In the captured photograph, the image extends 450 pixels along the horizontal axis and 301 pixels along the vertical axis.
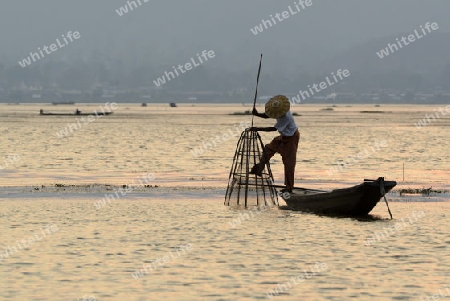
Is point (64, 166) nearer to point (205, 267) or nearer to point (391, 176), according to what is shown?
point (391, 176)

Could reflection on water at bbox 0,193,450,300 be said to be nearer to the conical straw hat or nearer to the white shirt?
the white shirt

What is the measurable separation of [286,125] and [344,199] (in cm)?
344

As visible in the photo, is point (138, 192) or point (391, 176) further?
point (391, 176)

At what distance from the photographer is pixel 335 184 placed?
42719mm

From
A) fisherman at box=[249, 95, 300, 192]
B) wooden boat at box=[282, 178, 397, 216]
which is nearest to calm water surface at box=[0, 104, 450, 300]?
wooden boat at box=[282, 178, 397, 216]

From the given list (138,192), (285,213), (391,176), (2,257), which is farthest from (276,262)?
(391,176)

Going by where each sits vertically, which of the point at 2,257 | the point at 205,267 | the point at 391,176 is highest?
the point at 2,257

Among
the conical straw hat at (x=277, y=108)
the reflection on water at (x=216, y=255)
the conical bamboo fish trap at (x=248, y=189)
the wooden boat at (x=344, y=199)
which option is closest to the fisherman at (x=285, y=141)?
the conical straw hat at (x=277, y=108)

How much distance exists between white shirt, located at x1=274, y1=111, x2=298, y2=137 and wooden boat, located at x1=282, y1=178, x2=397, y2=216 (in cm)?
192

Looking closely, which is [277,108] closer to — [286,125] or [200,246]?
[286,125]

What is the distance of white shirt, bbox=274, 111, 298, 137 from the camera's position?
31.1 meters

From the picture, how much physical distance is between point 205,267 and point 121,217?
9421 millimetres

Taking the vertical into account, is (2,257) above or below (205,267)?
above

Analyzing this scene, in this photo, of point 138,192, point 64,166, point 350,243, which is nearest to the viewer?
point 350,243
